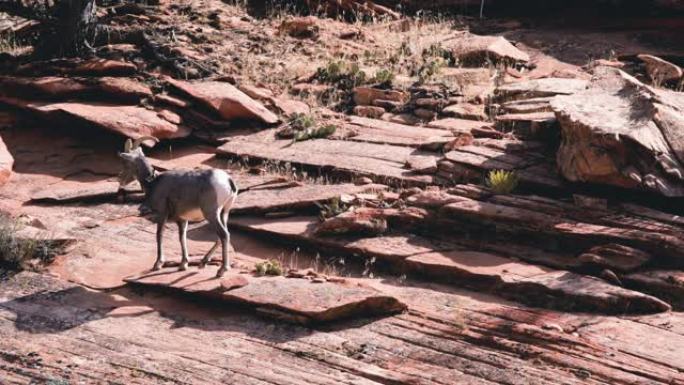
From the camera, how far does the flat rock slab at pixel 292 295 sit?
1009 cm

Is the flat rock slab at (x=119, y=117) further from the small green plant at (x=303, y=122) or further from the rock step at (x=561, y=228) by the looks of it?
the rock step at (x=561, y=228)

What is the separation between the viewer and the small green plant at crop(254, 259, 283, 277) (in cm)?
1120

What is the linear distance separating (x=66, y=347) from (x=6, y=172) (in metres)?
5.62

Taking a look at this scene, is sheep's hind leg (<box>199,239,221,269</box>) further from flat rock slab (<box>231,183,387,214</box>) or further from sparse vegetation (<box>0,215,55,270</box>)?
sparse vegetation (<box>0,215,55,270</box>)

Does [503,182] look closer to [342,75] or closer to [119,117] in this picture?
[342,75]

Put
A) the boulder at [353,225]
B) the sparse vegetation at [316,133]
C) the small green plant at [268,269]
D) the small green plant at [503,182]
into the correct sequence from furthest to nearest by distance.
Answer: the sparse vegetation at [316,133], the small green plant at [503,182], the boulder at [353,225], the small green plant at [268,269]

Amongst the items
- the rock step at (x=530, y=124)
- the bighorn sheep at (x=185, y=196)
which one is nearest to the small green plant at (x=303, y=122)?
the rock step at (x=530, y=124)

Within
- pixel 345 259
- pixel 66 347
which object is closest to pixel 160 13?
pixel 345 259

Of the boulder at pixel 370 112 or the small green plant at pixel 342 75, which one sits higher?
the small green plant at pixel 342 75

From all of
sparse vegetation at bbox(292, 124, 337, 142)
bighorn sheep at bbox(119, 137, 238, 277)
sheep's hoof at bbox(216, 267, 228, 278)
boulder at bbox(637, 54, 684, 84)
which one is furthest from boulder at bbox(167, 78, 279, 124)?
boulder at bbox(637, 54, 684, 84)

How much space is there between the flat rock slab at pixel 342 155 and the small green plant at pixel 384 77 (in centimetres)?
260

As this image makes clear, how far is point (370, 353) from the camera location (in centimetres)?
959

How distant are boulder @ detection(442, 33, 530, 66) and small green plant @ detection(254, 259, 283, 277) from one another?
8838 millimetres

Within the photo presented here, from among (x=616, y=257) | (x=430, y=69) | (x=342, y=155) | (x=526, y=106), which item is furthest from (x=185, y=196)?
(x=430, y=69)
